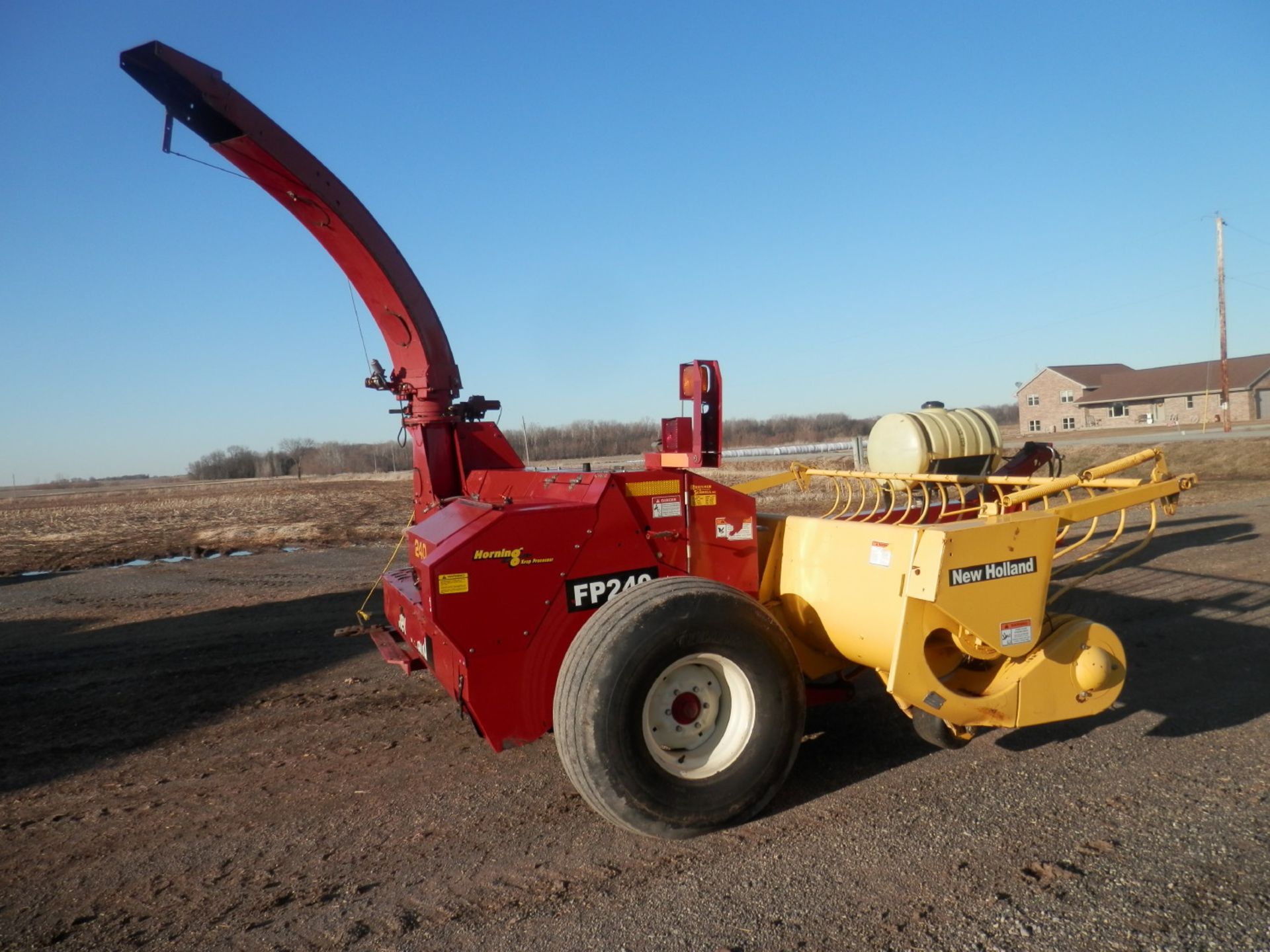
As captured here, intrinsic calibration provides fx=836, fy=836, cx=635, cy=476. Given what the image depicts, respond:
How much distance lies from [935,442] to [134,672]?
23.2 ft

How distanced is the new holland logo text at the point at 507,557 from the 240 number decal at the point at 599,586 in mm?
217

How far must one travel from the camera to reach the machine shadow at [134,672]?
488 centimetres

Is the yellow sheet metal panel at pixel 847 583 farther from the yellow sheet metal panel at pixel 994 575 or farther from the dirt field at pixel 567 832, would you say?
the dirt field at pixel 567 832

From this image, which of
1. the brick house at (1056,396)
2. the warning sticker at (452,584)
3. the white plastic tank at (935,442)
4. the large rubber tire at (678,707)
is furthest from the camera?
the brick house at (1056,396)

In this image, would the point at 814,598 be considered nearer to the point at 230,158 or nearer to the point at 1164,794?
the point at 1164,794

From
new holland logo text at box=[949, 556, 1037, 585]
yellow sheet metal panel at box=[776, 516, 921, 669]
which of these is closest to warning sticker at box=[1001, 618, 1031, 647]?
new holland logo text at box=[949, 556, 1037, 585]

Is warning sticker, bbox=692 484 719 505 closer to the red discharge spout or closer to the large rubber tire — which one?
the large rubber tire

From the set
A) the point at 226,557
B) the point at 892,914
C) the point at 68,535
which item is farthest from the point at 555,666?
the point at 68,535

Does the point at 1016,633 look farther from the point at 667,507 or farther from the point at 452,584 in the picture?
the point at 452,584

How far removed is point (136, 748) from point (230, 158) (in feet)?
12.1

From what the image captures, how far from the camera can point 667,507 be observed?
163 inches

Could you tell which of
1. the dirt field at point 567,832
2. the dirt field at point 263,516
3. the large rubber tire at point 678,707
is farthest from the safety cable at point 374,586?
the dirt field at point 263,516

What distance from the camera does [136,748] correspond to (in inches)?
188

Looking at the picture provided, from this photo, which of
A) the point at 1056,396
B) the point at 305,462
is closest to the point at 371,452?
the point at 305,462
